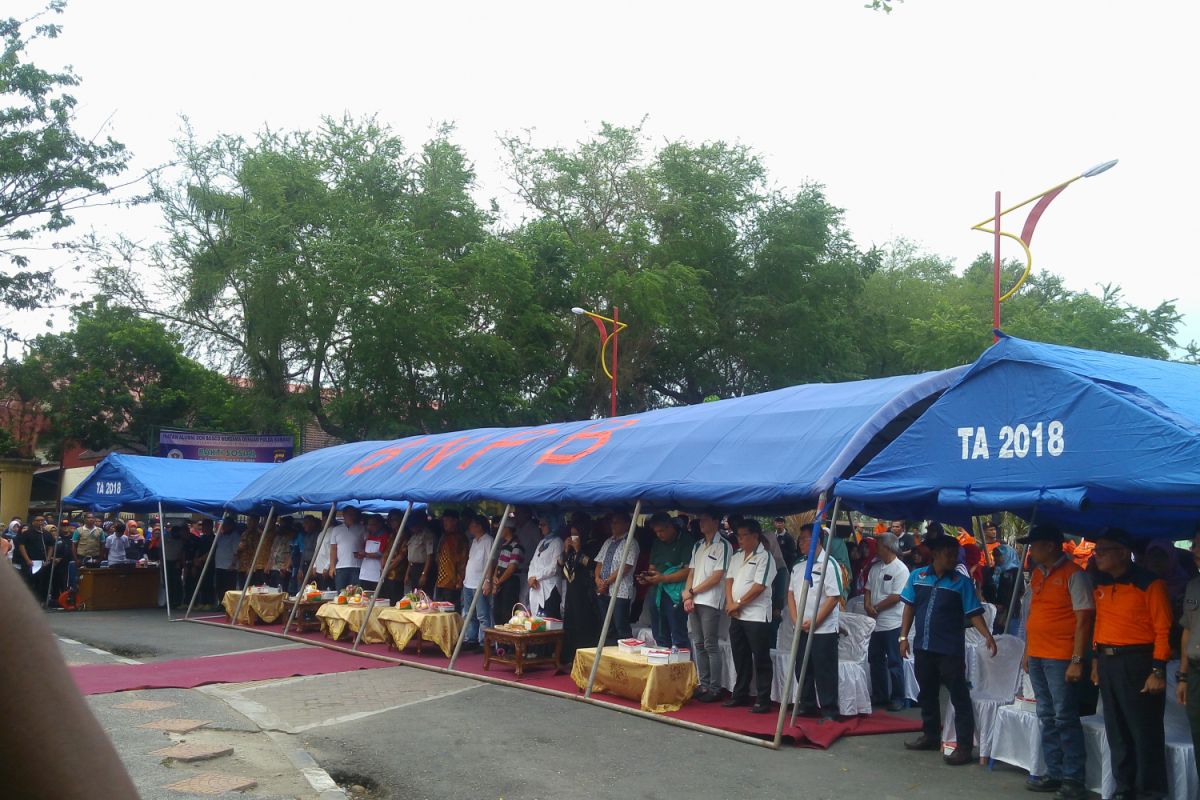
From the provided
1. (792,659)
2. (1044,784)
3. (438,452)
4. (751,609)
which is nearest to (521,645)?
(751,609)

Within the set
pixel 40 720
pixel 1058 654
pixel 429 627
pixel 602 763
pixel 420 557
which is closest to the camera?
pixel 40 720

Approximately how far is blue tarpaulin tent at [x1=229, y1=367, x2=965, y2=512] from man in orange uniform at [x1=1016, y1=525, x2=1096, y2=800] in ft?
6.74

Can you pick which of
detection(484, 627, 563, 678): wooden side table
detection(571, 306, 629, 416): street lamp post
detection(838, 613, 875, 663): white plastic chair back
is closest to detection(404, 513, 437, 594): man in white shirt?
detection(484, 627, 563, 678): wooden side table

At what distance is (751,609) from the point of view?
10602 mm

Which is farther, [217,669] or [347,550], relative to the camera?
[347,550]

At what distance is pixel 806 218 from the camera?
3472cm

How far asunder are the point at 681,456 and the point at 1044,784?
203 inches

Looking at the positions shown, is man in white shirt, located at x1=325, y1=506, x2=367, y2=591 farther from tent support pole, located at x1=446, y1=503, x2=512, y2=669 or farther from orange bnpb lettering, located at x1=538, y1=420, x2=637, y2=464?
orange bnpb lettering, located at x1=538, y1=420, x2=637, y2=464

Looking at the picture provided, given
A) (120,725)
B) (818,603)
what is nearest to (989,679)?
(818,603)

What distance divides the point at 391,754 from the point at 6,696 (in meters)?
8.49

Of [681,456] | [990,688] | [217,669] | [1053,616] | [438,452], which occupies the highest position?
[438,452]

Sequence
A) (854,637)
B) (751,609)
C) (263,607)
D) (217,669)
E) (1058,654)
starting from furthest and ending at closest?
(263,607)
(217,669)
(854,637)
(751,609)
(1058,654)

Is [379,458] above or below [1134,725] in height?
above

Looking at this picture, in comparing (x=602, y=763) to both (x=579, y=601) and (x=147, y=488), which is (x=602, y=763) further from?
(x=147, y=488)
